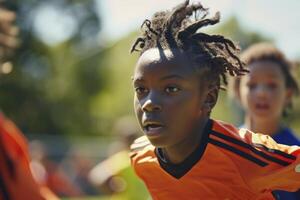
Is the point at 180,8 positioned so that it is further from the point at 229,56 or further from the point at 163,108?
the point at 163,108

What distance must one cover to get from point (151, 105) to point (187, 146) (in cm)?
37

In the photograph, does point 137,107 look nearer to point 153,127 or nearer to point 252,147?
point 153,127

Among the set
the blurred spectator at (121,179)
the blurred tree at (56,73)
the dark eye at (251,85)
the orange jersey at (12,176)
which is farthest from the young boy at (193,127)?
the blurred tree at (56,73)

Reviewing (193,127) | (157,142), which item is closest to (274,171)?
(193,127)

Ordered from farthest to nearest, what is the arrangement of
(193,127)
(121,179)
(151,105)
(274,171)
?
(121,179)
(193,127)
(274,171)
(151,105)

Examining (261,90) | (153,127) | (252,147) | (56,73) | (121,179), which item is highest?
(56,73)

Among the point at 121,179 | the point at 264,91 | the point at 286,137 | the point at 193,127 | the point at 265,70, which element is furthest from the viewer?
the point at 121,179

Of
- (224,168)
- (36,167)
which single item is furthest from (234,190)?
(36,167)

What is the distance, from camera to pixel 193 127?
4.04 meters

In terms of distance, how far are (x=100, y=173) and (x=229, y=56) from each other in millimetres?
4922

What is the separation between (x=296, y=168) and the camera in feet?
12.9

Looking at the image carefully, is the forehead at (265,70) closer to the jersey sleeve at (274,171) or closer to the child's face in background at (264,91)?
the child's face in background at (264,91)

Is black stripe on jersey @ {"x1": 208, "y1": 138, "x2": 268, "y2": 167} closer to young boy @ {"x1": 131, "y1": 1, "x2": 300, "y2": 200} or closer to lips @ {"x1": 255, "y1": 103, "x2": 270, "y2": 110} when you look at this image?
young boy @ {"x1": 131, "y1": 1, "x2": 300, "y2": 200}

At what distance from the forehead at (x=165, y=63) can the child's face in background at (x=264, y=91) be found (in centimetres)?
191
